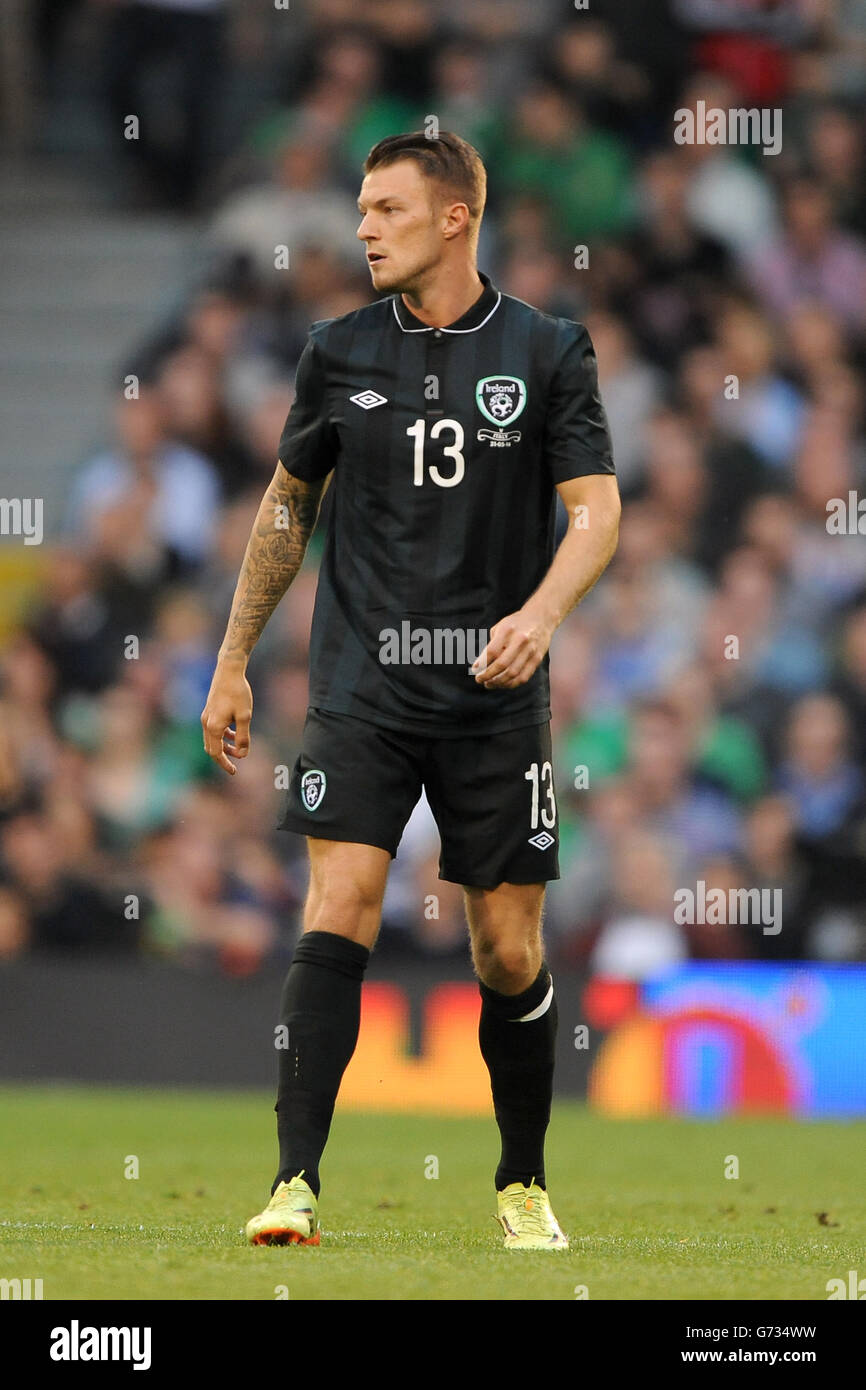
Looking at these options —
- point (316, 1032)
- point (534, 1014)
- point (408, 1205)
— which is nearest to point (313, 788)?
point (316, 1032)

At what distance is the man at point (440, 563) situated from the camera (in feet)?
16.5

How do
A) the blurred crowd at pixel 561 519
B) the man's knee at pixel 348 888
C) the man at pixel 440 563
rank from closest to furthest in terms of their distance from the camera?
the man's knee at pixel 348 888 → the man at pixel 440 563 → the blurred crowd at pixel 561 519

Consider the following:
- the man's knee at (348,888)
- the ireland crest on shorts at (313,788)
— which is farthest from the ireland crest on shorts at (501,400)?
the man's knee at (348,888)

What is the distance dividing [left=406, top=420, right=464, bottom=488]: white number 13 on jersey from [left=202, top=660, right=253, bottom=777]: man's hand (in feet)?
1.92

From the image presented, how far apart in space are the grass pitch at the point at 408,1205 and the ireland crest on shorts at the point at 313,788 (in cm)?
92

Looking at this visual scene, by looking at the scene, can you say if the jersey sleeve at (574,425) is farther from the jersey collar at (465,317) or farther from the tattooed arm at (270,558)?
the tattooed arm at (270,558)

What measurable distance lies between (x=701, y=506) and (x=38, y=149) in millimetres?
6816

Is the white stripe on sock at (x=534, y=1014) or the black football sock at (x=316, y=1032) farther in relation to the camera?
the white stripe on sock at (x=534, y=1014)

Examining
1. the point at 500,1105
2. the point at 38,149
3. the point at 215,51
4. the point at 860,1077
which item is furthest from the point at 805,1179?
the point at 38,149

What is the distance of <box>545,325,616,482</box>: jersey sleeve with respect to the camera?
5.13 meters

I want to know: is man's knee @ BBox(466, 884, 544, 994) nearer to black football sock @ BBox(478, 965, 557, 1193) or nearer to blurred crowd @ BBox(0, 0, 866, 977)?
black football sock @ BBox(478, 965, 557, 1193)

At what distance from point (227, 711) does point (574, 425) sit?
0.99 m

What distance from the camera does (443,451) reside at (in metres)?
5.12

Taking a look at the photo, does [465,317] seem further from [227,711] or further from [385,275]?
[227,711]
